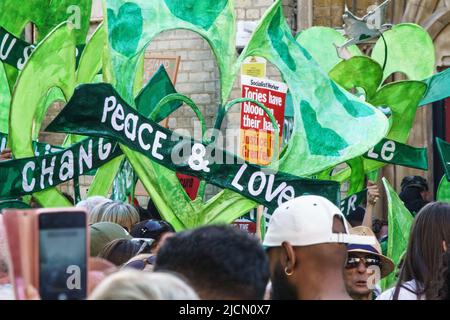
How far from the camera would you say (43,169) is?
8.69 metres

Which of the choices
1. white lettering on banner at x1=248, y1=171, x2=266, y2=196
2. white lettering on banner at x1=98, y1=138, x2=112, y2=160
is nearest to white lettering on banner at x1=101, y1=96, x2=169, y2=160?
white lettering on banner at x1=248, y1=171, x2=266, y2=196

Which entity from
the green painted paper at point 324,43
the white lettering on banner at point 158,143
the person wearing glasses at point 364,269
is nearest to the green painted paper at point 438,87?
the green painted paper at point 324,43

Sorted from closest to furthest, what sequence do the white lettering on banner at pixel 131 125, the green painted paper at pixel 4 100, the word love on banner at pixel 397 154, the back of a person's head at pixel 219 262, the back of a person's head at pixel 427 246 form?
the back of a person's head at pixel 219 262
the back of a person's head at pixel 427 246
the white lettering on banner at pixel 131 125
the word love on banner at pixel 397 154
the green painted paper at pixel 4 100

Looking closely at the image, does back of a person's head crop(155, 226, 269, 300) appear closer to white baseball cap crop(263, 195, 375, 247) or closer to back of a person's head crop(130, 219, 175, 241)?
white baseball cap crop(263, 195, 375, 247)

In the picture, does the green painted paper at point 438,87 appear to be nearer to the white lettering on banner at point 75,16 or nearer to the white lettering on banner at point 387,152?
the white lettering on banner at point 387,152

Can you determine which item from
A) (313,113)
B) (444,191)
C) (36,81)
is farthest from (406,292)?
(36,81)

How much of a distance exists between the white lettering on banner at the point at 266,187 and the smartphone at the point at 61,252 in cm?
516

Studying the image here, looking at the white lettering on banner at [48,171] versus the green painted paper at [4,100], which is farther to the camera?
the green painted paper at [4,100]

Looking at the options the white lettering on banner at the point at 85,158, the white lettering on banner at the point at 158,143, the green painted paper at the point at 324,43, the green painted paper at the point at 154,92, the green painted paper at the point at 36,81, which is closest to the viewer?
the white lettering on banner at the point at 158,143

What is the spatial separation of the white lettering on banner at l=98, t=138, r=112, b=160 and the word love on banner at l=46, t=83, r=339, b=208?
4.19 ft

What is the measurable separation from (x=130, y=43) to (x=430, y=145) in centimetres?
920

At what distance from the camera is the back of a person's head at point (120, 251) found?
628 centimetres

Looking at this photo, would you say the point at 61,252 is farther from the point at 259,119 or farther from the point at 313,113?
the point at 259,119
